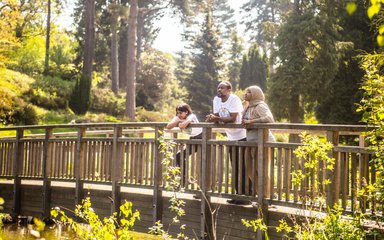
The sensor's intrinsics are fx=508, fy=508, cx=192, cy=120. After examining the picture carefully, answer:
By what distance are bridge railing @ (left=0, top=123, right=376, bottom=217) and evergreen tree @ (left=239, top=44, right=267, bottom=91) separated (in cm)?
3285

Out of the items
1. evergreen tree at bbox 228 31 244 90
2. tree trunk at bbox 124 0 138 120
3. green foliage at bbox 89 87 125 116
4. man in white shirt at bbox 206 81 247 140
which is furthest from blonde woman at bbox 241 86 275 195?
evergreen tree at bbox 228 31 244 90

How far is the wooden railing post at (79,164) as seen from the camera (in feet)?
31.5

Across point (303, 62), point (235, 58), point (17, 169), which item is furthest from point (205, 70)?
point (17, 169)

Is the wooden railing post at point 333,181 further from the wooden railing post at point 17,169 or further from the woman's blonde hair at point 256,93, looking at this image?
the wooden railing post at point 17,169

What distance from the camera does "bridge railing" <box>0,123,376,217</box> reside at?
6021 mm

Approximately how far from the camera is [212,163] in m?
7.71

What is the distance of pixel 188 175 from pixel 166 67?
3207 cm

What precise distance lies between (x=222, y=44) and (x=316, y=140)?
1374 inches

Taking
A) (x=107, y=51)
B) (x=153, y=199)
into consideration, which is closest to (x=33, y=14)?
(x=107, y=51)

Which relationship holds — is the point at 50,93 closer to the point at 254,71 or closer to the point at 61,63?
the point at 61,63

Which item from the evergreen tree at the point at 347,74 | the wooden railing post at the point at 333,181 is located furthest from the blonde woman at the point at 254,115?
the evergreen tree at the point at 347,74

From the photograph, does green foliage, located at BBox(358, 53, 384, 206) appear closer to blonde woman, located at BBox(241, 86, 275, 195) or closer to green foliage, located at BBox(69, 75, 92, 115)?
blonde woman, located at BBox(241, 86, 275, 195)

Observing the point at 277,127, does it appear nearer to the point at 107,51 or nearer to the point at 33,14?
the point at 107,51

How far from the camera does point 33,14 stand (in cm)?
3934
